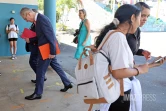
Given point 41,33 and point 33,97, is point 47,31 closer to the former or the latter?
point 41,33

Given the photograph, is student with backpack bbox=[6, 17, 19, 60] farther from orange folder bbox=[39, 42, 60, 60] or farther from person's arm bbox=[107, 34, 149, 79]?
person's arm bbox=[107, 34, 149, 79]

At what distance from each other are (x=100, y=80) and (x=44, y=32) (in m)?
1.90

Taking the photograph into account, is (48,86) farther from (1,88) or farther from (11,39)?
(11,39)

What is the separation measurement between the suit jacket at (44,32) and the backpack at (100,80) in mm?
1720

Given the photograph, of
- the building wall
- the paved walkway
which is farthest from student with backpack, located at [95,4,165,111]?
the building wall

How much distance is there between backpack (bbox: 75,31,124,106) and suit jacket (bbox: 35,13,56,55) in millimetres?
1720

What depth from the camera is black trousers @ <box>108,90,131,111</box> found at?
5.64 ft

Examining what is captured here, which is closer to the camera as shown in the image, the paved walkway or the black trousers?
the black trousers

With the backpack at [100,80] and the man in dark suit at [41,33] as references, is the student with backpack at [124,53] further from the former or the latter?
the man in dark suit at [41,33]

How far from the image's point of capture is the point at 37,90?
3.44 metres

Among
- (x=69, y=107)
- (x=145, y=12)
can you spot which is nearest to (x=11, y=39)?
(x=69, y=107)

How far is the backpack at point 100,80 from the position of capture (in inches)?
60.0

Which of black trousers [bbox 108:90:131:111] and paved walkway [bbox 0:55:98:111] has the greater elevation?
black trousers [bbox 108:90:131:111]

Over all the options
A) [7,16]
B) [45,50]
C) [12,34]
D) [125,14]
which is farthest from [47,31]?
[7,16]
